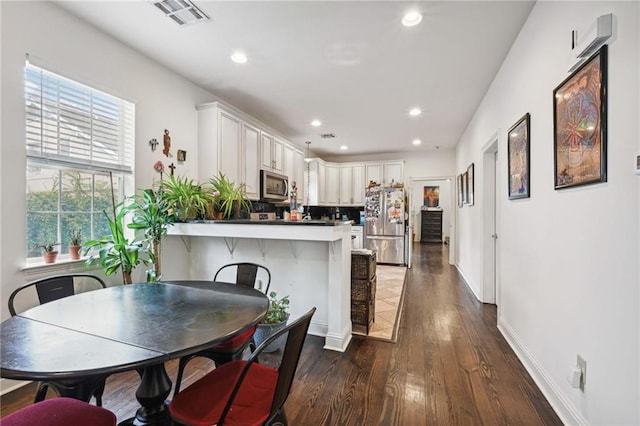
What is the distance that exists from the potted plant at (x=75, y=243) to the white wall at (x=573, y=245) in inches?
135

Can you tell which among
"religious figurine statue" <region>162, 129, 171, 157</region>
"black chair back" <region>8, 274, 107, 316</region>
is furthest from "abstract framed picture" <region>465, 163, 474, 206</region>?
"black chair back" <region>8, 274, 107, 316</region>

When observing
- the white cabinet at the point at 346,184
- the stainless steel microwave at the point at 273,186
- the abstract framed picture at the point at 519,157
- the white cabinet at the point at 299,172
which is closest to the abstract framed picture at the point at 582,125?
the abstract framed picture at the point at 519,157

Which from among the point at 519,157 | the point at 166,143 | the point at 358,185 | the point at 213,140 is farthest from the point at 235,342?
the point at 358,185

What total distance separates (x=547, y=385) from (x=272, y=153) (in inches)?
162

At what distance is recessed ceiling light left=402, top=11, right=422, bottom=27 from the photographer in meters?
2.12

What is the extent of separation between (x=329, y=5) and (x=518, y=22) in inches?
59.5

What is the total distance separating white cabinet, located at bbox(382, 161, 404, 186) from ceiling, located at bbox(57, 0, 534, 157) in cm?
232

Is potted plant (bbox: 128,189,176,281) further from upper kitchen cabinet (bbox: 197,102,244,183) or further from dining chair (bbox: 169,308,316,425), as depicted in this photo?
dining chair (bbox: 169,308,316,425)

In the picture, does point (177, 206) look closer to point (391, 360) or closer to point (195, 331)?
point (195, 331)

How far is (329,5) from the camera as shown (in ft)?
6.70

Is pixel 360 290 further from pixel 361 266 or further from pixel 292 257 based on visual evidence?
pixel 292 257

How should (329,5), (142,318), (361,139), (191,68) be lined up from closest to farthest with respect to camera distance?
1. (142,318)
2. (329,5)
3. (191,68)
4. (361,139)

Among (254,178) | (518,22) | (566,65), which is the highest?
(518,22)

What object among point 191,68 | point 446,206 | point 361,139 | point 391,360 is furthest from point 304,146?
point 446,206
